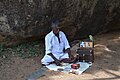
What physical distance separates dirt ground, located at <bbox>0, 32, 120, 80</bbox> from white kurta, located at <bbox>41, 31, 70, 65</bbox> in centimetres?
25

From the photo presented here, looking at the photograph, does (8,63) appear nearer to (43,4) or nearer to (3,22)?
(3,22)

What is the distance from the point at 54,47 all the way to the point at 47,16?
90cm

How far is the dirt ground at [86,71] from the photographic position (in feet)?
19.6

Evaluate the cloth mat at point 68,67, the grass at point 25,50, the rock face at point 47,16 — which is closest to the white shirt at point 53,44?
the cloth mat at point 68,67

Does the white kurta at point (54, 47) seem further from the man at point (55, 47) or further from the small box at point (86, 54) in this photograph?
the small box at point (86, 54)

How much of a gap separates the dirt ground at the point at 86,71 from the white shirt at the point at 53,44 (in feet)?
1.34

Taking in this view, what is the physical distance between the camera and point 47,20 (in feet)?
23.7

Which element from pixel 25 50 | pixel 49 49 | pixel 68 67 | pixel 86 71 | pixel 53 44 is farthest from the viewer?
pixel 25 50

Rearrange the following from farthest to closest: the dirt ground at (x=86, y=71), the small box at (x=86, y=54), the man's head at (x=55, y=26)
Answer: the small box at (x=86, y=54) → the man's head at (x=55, y=26) → the dirt ground at (x=86, y=71)

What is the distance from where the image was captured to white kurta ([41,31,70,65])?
21.4 ft

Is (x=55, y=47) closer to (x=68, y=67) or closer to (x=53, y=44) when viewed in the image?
(x=53, y=44)

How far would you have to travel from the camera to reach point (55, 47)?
6684 millimetres

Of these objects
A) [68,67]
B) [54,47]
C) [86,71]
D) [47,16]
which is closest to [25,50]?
[54,47]

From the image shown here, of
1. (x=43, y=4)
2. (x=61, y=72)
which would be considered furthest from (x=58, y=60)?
(x=43, y=4)
